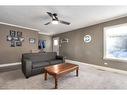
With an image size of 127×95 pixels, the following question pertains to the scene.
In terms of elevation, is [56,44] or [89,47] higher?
[56,44]

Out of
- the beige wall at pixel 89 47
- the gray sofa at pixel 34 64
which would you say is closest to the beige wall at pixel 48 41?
the beige wall at pixel 89 47

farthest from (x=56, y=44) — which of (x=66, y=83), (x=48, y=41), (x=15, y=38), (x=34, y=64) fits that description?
(x=66, y=83)

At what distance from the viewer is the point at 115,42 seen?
402 centimetres

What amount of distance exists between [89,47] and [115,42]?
1370 mm

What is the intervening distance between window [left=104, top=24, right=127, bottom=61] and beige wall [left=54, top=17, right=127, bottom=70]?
0.21m

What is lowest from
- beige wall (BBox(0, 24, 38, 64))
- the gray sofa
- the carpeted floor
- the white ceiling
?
the carpeted floor

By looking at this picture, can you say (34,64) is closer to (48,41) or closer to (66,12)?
(66,12)

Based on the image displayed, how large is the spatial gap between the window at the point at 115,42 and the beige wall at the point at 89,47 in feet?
0.67

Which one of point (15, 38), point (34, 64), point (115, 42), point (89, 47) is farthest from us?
point (15, 38)

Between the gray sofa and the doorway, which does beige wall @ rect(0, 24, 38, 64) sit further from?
the doorway

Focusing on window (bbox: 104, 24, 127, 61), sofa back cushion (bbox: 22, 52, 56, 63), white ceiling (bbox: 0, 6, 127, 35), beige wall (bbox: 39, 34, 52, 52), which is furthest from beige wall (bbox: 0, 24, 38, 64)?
window (bbox: 104, 24, 127, 61)

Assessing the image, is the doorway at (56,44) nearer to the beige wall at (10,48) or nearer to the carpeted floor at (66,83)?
the beige wall at (10,48)

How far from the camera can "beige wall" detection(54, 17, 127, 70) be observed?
4031 millimetres
